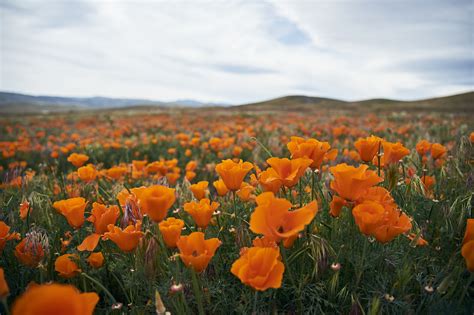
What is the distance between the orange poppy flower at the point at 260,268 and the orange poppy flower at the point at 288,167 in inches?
15.2

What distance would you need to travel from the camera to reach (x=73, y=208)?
161 centimetres

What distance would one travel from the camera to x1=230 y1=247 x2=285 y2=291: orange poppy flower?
1.07m

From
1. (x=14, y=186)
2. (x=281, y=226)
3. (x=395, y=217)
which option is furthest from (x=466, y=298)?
(x=14, y=186)

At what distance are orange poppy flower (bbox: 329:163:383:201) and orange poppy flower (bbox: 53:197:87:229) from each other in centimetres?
127

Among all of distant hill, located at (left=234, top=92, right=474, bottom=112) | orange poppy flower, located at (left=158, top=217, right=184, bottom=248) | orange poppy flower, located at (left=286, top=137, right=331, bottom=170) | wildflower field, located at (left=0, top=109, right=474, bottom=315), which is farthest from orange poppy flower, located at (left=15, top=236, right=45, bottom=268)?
distant hill, located at (left=234, top=92, right=474, bottom=112)

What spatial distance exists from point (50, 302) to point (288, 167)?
104 centimetres

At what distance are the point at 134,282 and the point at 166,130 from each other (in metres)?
9.78

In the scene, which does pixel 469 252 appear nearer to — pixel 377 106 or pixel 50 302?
pixel 50 302

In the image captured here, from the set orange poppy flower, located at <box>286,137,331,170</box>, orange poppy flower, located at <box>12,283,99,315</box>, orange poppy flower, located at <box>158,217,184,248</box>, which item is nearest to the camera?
orange poppy flower, located at <box>12,283,99,315</box>

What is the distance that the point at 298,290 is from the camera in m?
1.40

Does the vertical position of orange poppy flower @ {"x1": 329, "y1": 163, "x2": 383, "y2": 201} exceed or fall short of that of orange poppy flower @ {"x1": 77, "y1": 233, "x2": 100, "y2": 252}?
it exceeds it

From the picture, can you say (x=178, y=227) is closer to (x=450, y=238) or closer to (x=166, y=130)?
(x=450, y=238)

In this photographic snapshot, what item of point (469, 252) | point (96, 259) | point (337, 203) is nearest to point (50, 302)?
point (96, 259)

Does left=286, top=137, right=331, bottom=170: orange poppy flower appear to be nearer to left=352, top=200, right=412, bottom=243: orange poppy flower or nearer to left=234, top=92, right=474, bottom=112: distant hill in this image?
left=352, top=200, right=412, bottom=243: orange poppy flower
